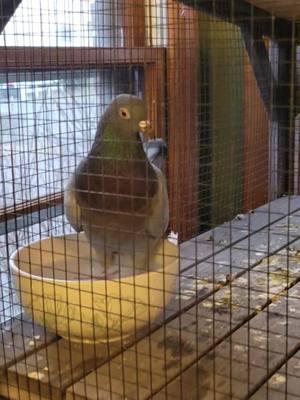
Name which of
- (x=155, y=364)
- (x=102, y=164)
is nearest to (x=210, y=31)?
(x=102, y=164)

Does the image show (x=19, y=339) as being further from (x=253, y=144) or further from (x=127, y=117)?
(x=253, y=144)

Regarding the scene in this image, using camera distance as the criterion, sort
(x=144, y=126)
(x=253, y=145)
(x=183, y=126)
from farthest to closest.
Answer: (x=253, y=145), (x=183, y=126), (x=144, y=126)

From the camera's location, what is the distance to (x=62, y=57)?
2174 mm

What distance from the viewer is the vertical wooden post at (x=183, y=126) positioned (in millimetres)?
2658

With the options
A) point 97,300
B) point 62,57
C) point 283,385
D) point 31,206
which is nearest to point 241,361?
point 283,385

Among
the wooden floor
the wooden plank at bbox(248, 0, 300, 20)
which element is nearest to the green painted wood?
the wooden plank at bbox(248, 0, 300, 20)

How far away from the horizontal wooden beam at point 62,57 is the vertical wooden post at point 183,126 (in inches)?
12.0

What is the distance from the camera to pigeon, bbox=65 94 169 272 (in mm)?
1562

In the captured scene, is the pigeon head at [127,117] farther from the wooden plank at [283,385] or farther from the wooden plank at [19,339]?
the wooden plank at [283,385]

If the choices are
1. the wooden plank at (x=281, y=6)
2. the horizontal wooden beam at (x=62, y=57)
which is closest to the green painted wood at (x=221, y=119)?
the horizontal wooden beam at (x=62, y=57)

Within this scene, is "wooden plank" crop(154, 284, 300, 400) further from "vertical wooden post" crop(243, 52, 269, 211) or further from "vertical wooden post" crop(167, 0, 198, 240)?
"vertical wooden post" crop(243, 52, 269, 211)

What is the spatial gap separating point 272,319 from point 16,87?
1.06 meters

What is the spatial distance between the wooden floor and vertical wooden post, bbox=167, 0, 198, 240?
81 cm

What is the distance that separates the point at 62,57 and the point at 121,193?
Result: 0.81 meters
